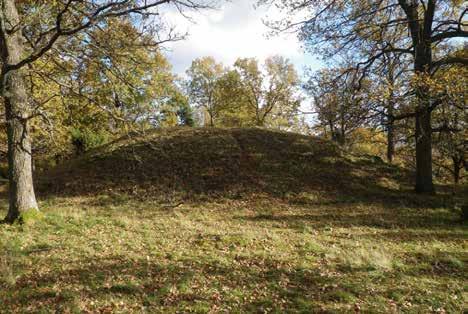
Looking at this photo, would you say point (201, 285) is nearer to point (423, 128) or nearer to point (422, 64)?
point (423, 128)

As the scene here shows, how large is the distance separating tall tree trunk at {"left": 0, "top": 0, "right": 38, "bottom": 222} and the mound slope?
14.2 ft

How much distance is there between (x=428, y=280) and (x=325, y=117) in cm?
817

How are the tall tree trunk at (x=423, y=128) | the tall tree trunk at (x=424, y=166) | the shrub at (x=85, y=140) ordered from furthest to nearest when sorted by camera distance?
1. the shrub at (x=85, y=140)
2. the tall tree trunk at (x=424, y=166)
3. the tall tree trunk at (x=423, y=128)

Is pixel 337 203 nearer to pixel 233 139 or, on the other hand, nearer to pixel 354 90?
pixel 354 90

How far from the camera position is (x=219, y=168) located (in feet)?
49.4

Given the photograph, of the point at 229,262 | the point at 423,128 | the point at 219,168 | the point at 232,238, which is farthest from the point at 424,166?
the point at 229,262

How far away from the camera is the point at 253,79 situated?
34.8 metres

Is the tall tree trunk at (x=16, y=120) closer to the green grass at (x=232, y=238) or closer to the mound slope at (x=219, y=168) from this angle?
the green grass at (x=232, y=238)

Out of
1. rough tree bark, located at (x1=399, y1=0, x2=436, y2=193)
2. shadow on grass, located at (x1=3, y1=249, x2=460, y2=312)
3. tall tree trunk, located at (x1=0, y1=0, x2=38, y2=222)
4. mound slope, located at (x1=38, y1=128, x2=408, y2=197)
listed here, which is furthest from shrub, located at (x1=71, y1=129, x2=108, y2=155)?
rough tree bark, located at (x1=399, y1=0, x2=436, y2=193)

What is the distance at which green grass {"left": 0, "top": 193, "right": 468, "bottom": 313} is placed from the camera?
16.4 feet

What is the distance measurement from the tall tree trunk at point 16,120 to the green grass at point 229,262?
0.80 m

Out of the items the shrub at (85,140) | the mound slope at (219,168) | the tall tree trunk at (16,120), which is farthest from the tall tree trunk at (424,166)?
the shrub at (85,140)

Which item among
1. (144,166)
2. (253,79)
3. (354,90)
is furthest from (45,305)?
(253,79)

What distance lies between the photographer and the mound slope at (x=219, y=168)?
44.2 feet
